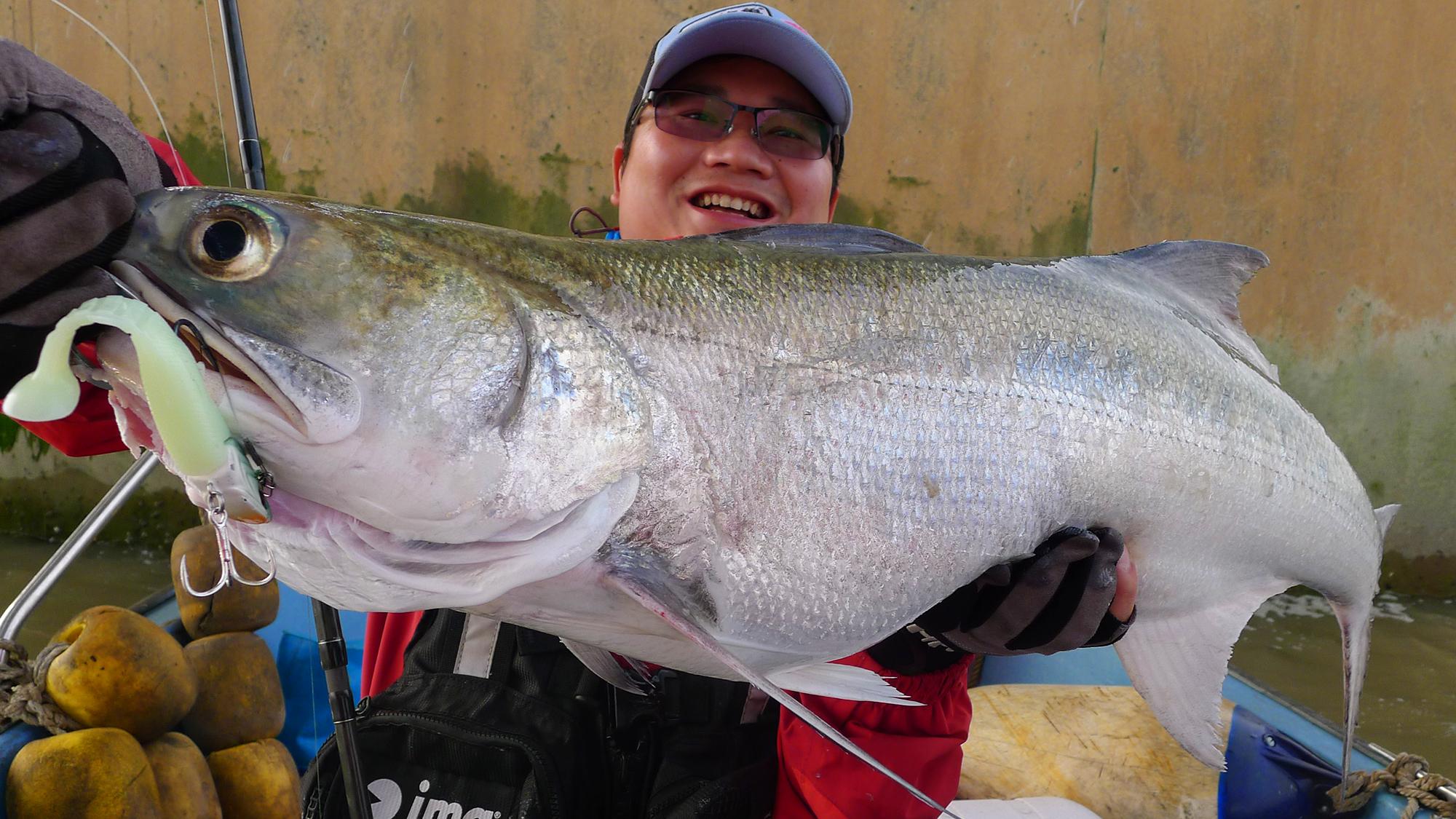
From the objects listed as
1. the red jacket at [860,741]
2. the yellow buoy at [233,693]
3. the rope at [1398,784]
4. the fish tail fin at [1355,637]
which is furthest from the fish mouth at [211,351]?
the rope at [1398,784]

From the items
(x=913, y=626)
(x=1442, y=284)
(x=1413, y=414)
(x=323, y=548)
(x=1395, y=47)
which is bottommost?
(x=323, y=548)

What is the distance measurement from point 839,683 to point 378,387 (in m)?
0.70

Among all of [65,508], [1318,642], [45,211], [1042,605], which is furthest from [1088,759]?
[65,508]

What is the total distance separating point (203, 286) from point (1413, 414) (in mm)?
7358

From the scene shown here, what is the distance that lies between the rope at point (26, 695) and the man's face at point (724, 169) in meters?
1.85

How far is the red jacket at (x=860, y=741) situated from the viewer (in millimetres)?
1565

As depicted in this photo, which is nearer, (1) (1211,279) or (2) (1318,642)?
(1) (1211,279)

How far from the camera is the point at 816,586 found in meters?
1.10

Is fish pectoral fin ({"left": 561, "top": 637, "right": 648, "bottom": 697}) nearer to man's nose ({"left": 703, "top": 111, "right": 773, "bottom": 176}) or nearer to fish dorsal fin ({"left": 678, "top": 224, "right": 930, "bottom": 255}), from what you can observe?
fish dorsal fin ({"left": 678, "top": 224, "right": 930, "bottom": 255})

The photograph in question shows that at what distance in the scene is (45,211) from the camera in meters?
0.75

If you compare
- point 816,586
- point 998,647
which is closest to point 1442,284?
point 998,647

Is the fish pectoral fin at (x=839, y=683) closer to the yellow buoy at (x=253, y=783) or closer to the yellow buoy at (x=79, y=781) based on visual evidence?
the yellow buoy at (x=79, y=781)

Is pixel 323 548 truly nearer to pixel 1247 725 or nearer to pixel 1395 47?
pixel 1247 725

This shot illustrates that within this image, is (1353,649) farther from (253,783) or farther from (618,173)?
(253,783)
